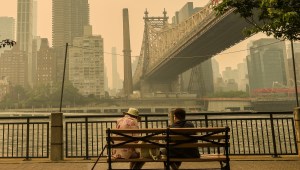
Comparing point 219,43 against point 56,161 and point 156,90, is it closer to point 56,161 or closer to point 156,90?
point 156,90

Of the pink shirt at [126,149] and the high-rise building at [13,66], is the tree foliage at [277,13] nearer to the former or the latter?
the pink shirt at [126,149]

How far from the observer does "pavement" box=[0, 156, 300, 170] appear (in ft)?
22.0

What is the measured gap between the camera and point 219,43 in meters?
48.7

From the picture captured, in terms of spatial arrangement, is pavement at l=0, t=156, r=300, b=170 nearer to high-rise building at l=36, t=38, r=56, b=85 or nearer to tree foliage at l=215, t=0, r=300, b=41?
tree foliage at l=215, t=0, r=300, b=41

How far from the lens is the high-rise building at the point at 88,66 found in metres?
120

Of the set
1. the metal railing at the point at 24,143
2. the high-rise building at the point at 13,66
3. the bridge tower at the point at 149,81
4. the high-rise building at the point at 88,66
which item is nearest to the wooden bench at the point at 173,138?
the metal railing at the point at 24,143

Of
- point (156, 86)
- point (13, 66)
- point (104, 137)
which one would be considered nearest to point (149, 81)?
point (156, 86)

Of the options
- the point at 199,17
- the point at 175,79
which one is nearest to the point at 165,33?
the point at 175,79

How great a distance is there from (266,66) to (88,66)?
75074mm

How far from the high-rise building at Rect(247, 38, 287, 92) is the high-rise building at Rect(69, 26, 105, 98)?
2497 inches

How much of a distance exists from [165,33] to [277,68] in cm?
7214

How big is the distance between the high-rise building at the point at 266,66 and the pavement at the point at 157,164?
4768 inches

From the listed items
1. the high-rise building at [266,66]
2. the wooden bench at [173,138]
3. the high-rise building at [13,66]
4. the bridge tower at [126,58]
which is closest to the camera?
the wooden bench at [173,138]

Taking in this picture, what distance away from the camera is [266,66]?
124125 mm
